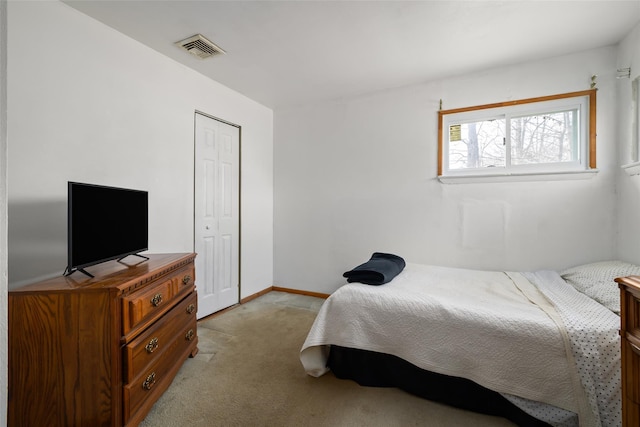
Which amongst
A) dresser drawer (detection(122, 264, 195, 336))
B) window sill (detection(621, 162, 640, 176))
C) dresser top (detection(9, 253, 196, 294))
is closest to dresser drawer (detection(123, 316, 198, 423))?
dresser drawer (detection(122, 264, 195, 336))

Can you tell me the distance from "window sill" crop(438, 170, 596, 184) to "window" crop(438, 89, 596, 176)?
0.14 ft

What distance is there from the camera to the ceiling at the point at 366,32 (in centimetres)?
189

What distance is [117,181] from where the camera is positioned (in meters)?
2.14

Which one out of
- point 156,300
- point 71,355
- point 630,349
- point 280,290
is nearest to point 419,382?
point 630,349

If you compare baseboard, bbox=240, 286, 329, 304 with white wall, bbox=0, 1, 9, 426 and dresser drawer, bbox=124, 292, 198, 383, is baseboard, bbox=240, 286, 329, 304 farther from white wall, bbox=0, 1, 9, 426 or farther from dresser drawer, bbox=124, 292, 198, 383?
white wall, bbox=0, 1, 9, 426

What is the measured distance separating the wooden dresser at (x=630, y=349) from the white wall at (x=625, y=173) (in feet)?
5.39

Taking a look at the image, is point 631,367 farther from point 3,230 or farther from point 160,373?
point 160,373

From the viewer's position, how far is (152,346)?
155cm

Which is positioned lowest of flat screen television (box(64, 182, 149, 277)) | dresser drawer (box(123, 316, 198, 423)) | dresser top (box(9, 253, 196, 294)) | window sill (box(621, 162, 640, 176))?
dresser drawer (box(123, 316, 198, 423))

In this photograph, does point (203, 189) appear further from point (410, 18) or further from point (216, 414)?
point (410, 18)

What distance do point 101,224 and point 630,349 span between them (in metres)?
2.51

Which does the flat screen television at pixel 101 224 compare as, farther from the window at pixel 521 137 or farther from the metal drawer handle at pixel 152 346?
the window at pixel 521 137

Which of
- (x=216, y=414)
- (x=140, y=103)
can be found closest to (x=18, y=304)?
(x=216, y=414)

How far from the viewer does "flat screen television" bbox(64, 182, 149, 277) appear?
1.40 meters
